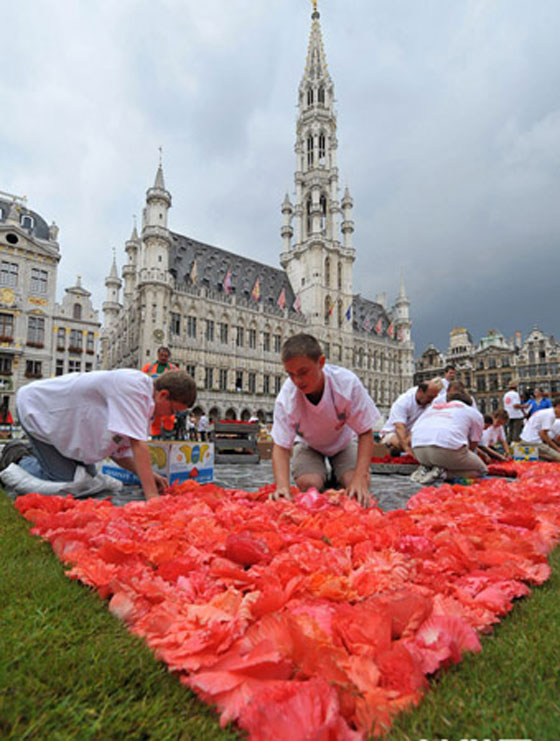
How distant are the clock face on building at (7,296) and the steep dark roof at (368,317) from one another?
41.3m

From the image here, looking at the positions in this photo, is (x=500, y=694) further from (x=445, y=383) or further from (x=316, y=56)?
(x=316, y=56)

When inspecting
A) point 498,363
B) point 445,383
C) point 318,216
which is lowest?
point 445,383

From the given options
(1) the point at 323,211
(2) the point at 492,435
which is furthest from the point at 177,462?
(1) the point at 323,211

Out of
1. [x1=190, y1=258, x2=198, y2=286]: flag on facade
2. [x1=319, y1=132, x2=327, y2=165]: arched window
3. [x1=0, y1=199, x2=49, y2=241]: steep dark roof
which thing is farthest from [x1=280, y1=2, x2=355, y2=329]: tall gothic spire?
[x1=0, y1=199, x2=49, y2=241]: steep dark roof

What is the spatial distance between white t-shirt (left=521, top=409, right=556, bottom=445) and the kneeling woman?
3433 mm

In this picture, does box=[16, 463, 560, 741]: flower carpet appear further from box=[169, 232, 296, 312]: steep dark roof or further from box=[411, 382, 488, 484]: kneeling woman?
box=[169, 232, 296, 312]: steep dark roof

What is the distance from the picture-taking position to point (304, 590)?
1564 mm

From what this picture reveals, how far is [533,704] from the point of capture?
3.16 ft

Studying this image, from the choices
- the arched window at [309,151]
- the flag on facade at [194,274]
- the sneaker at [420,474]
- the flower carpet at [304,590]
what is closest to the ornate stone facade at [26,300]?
the flag on facade at [194,274]

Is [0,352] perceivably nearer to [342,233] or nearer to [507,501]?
[507,501]

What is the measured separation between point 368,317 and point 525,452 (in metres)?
57.5

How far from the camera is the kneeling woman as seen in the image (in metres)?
5.37

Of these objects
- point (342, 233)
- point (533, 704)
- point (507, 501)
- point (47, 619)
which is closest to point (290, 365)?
point (507, 501)

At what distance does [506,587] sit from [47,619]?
5.56ft
